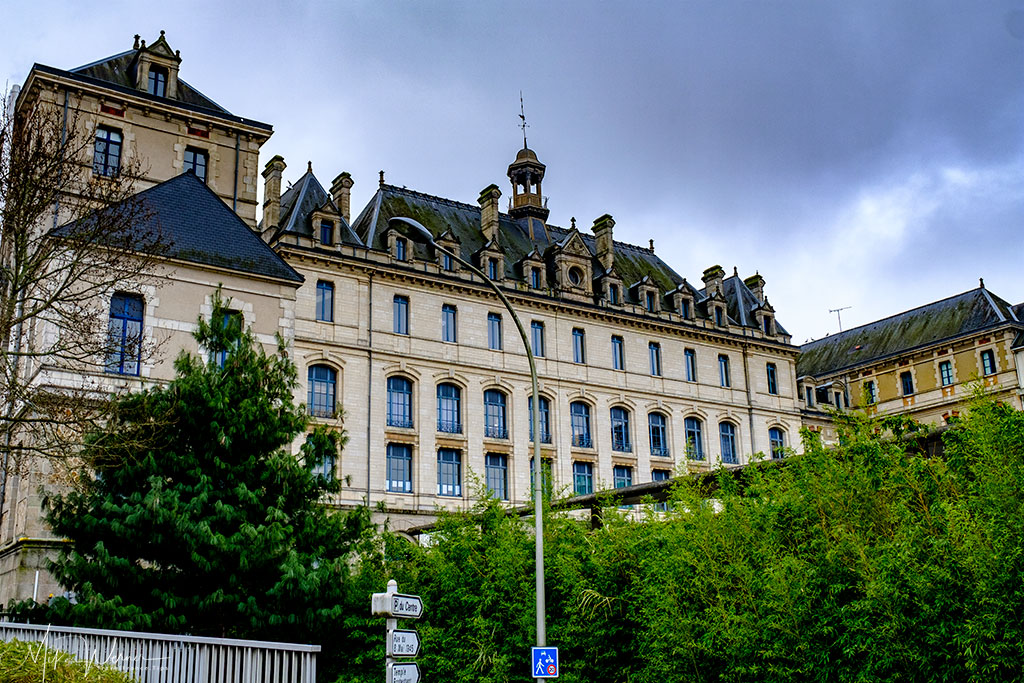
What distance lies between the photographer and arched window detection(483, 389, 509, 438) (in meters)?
42.9

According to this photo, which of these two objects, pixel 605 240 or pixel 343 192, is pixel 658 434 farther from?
pixel 343 192

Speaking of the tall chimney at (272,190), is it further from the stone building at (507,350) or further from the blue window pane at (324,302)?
the blue window pane at (324,302)

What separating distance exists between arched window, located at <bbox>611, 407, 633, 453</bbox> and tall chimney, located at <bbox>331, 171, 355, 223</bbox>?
15168mm

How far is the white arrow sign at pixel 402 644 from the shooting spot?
9305mm

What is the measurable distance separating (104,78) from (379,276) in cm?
1265

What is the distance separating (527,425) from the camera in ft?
144

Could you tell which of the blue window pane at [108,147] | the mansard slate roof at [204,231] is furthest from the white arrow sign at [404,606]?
the blue window pane at [108,147]

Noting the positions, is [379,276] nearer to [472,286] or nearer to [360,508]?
[472,286]

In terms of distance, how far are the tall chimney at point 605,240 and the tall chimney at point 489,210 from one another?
6.29 m

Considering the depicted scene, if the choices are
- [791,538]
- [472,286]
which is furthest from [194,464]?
[472,286]

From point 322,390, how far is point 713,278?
23.7m

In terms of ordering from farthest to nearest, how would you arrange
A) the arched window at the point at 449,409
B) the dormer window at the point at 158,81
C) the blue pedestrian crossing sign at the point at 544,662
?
the arched window at the point at 449,409
the dormer window at the point at 158,81
the blue pedestrian crossing sign at the point at 544,662

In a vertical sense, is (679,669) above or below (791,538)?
below

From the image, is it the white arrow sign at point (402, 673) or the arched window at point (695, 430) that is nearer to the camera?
the white arrow sign at point (402, 673)
